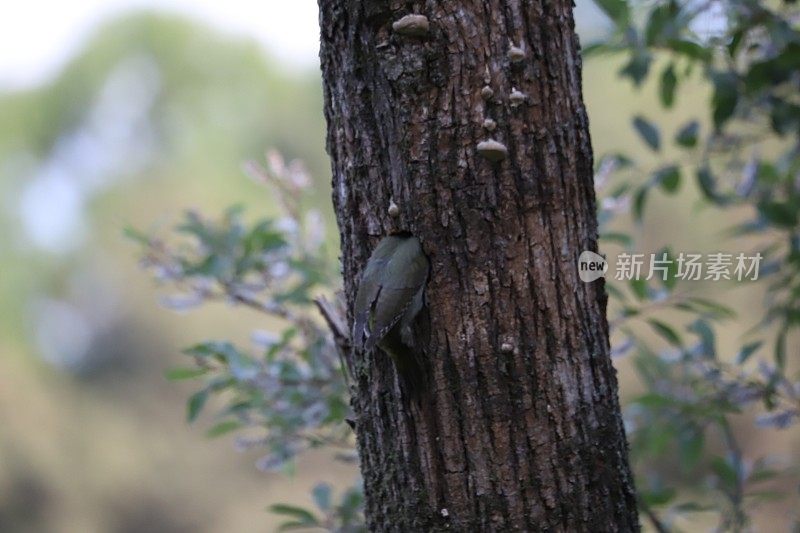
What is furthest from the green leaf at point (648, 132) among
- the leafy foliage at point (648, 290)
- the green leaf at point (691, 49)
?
the green leaf at point (691, 49)

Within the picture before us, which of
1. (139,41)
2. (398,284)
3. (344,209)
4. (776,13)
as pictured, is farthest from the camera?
(139,41)

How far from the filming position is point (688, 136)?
69.4 inches

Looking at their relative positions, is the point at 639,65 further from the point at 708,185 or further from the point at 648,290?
the point at 648,290

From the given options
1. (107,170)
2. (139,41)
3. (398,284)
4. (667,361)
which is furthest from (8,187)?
(398,284)

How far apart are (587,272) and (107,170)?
5.96 metres

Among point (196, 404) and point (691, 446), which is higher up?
point (196, 404)

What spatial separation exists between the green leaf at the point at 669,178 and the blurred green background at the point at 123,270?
3831 mm

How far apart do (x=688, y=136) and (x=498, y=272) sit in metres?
1.00

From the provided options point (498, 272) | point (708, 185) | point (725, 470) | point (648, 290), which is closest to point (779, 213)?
point (708, 185)

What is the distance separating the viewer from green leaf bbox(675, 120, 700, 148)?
176 centimetres

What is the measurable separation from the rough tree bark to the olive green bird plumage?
0.05 feet

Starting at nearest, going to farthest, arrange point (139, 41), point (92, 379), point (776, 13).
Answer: point (776, 13) < point (92, 379) < point (139, 41)

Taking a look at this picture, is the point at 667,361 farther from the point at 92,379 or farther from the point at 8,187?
the point at 8,187

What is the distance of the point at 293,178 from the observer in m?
1.72
